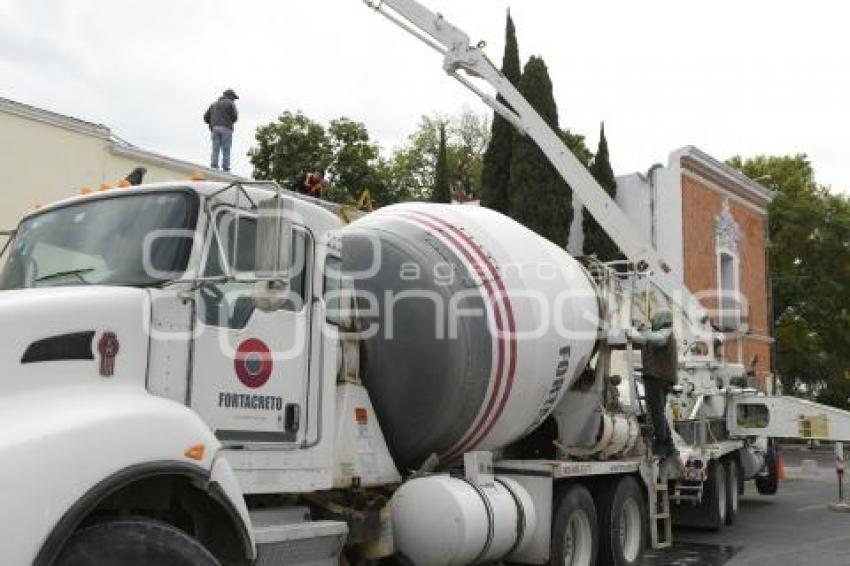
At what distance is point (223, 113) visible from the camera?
43.2 ft

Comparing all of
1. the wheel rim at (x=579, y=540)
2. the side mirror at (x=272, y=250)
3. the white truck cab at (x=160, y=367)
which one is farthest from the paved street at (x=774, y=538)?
the side mirror at (x=272, y=250)

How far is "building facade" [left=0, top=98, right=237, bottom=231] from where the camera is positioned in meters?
14.6

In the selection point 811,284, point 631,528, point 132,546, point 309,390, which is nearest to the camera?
point 132,546

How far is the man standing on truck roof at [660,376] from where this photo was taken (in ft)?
35.8

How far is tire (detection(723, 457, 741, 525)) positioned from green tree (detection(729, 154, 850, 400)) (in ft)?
104

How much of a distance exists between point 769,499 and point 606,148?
48.9ft

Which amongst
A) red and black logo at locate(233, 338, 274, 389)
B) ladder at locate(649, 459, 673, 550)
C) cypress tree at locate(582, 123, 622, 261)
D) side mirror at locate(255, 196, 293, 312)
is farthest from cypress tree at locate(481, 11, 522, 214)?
side mirror at locate(255, 196, 293, 312)

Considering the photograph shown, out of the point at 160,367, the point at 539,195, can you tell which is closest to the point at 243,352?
the point at 160,367

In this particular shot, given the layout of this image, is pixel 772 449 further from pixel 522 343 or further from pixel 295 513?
pixel 295 513

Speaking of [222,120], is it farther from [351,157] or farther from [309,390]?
[351,157]

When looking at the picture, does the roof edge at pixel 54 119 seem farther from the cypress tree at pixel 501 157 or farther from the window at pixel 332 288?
the cypress tree at pixel 501 157

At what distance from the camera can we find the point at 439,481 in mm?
6965

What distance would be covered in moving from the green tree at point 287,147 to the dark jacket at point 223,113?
2505 centimetres

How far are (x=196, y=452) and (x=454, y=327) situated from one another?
296 centimetres
